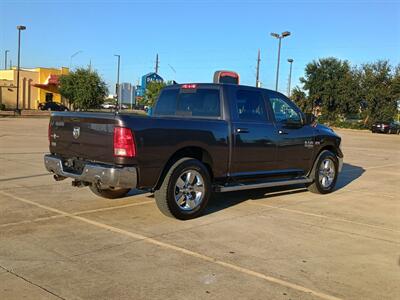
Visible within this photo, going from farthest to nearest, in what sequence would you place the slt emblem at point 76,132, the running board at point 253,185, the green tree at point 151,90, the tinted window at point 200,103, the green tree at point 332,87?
1. the green tree at point 332,87
2. the green tree at point 151,90
3. the tinted window at point 200,103
4. the running board at point 253,185
5. the slt emblem at point 76,132

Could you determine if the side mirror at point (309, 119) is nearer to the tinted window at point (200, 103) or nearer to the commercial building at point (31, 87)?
the tinted window at point (200, 103)

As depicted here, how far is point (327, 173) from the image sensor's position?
9531 millimetres

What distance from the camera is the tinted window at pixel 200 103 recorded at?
7516 mm

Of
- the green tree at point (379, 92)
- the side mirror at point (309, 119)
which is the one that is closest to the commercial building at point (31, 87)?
the green tree at point (379, 92)

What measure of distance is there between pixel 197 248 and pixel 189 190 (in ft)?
4.88

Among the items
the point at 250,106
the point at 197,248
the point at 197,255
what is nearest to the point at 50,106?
the point at 250,106

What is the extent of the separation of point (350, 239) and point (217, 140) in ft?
7.57

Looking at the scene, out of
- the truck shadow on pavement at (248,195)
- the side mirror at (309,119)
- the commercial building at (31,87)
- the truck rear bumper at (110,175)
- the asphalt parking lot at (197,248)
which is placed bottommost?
the asphalt parking lot at (197,248)

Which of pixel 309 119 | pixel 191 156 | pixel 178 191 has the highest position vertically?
pixel 309 119

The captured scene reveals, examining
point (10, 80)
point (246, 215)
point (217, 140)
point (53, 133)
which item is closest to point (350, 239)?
point (246, 215)

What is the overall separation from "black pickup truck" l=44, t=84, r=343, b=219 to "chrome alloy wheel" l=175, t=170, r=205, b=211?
0.6 inches

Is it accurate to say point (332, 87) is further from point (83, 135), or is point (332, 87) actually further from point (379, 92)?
point (83, 135)

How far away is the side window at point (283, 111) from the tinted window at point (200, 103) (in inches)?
49.0

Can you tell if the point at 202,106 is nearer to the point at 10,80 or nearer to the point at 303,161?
the point at 303,161
